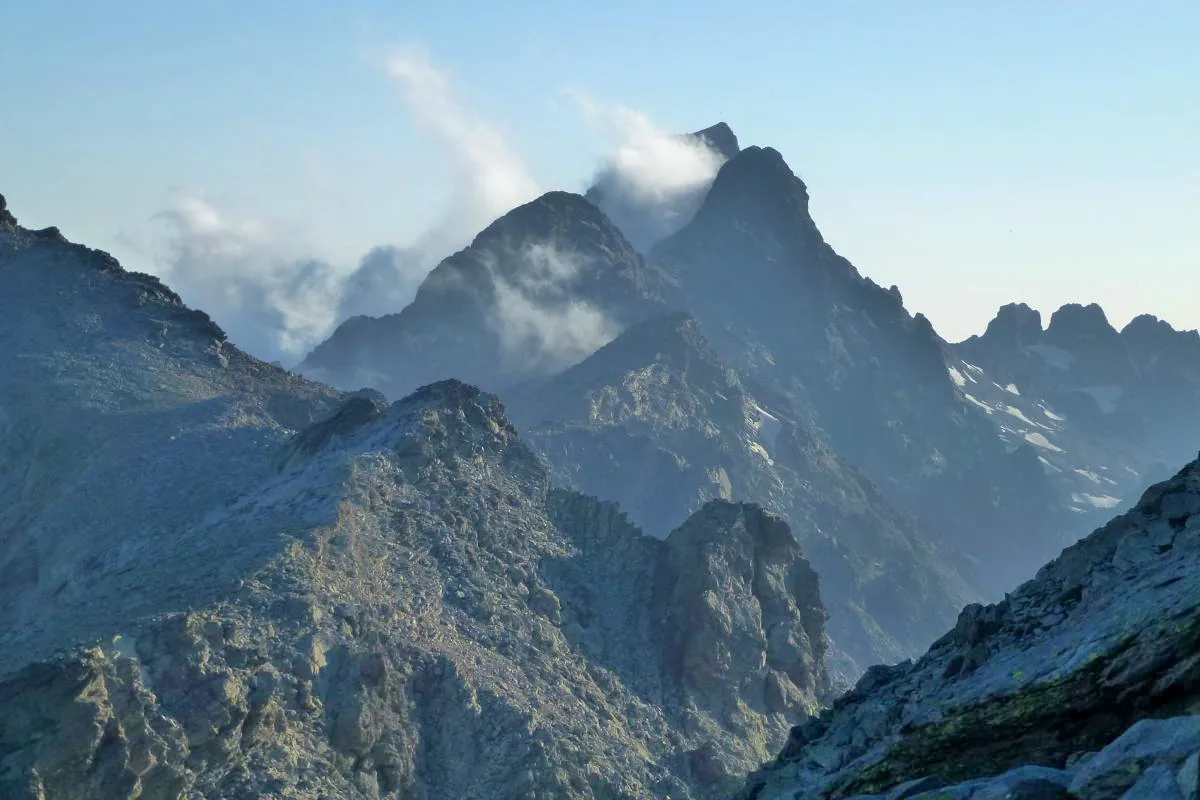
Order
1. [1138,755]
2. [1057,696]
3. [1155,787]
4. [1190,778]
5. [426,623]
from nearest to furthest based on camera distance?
[1190,778], [1155,787], [1138,755], [1057,696], [426,623]

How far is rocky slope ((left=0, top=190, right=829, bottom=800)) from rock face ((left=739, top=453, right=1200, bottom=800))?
2945 centimetres

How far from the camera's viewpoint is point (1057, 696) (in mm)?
33375

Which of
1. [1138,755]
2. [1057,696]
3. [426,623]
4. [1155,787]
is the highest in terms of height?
[426,623]

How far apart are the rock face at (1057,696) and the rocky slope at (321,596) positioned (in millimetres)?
29453

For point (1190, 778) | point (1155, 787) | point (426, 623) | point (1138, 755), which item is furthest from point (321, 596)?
point (1190, 778)

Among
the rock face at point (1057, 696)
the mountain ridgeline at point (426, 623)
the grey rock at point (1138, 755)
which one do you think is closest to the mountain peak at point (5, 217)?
the mountain ridgeline at point (426, 623)

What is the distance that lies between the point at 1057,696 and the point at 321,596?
2291 inches

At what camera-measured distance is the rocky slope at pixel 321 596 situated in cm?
7231

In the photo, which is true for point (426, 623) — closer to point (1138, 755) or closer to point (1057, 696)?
point (1057, 696)

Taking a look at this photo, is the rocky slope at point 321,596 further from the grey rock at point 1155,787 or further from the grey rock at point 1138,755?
the grey rock at point 1155,787

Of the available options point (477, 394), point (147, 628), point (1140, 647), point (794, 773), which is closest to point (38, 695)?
point (147, 628)

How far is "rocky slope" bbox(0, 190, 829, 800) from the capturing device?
72.3 meters

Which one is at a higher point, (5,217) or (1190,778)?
(5,217)

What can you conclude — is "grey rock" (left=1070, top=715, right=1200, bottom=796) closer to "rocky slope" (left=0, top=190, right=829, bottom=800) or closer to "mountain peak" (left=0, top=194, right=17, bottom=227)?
"rocky slope" (left=0, top=190, right=829, bottom=800)
